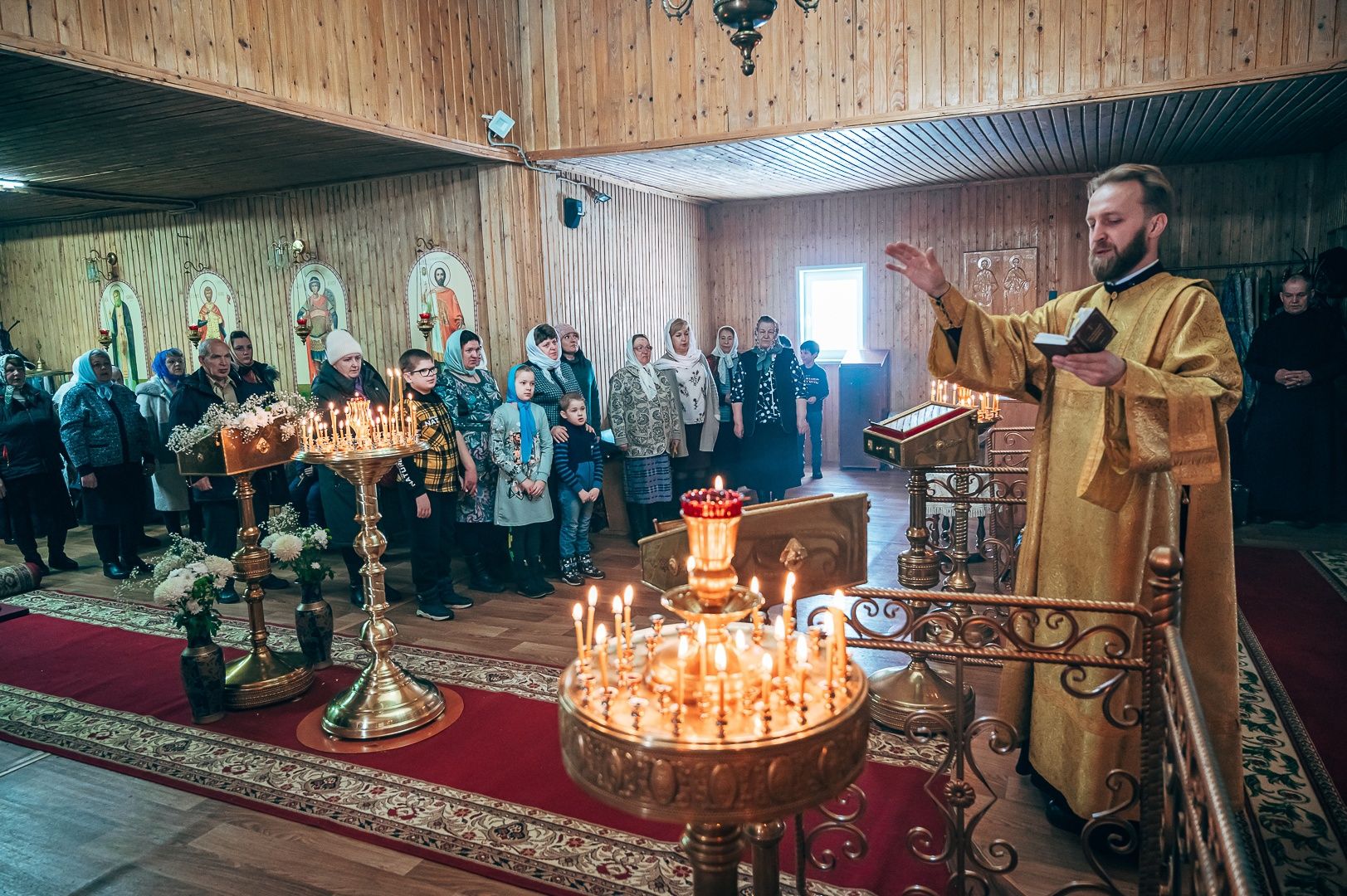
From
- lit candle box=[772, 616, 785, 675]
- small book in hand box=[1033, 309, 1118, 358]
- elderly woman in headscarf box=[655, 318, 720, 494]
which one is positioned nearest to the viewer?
lit candle box=[772, 616, 785, 675]

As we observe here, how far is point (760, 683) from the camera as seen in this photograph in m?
1.65

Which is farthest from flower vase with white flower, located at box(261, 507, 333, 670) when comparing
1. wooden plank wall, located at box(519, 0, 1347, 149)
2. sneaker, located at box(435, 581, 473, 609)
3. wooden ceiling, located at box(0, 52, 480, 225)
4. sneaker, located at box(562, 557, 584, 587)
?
wooden plank wall, located at box(519, 0, 1347, 149)

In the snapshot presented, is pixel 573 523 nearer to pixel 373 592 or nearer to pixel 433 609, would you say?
pixel 433 609

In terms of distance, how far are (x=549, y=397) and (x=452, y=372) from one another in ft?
2.49

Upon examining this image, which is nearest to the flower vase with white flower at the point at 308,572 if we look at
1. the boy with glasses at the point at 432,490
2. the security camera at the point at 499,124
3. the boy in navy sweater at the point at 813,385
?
the boy with glasses at the point at 432,490

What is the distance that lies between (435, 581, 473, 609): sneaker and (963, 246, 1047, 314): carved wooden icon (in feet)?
23.3

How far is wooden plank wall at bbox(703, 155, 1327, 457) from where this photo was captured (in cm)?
919

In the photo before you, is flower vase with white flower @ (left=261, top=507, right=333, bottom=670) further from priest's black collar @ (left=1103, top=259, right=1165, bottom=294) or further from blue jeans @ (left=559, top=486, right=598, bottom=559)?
priest's black collar @ (left=1103, top=259, right=1165, bottom=294)

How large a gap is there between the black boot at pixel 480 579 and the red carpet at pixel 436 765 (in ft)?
5.07

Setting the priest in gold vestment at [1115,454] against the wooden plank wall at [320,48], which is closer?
the priest in gold vestment at [1115,454]

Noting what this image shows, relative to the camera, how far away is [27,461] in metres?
7.08

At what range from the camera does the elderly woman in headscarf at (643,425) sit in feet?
23.3

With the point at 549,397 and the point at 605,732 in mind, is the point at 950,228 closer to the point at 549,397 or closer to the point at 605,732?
the point at 549,397

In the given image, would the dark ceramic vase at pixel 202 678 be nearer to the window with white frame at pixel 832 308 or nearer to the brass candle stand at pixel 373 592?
the brass candle stand at pixel 373 592
